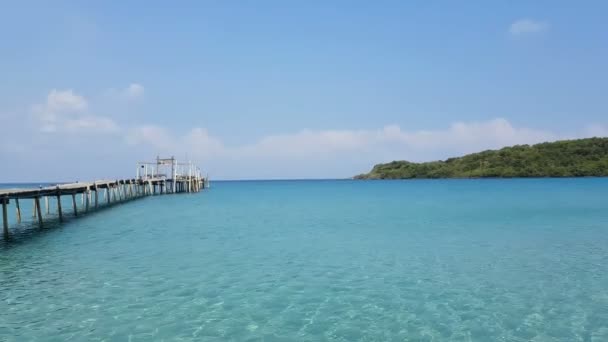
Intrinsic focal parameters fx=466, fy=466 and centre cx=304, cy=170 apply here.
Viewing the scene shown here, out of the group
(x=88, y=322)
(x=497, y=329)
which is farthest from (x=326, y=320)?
(x=88, y=322)

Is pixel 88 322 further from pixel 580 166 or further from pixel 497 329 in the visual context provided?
pixel 580 166

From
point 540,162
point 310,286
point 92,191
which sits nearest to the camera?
point 310,286

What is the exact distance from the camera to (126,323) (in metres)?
10.1

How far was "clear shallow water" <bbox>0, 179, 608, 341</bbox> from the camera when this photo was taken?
973 cm

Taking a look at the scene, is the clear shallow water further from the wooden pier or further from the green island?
the green island

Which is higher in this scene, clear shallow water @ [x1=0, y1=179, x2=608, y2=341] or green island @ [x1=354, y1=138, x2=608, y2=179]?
green island @ [x1=354, y1=138, x2=608, y2=179]

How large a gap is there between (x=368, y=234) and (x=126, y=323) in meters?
16.3

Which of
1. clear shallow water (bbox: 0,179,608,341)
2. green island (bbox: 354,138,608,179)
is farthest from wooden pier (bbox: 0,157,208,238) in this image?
green island (bbox: 354,138,608,179)

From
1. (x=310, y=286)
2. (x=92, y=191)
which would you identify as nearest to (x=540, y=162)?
(x=92, y=191)

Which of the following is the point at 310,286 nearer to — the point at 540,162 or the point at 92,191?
the point at 92,191

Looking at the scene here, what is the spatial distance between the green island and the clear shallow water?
130136 mm

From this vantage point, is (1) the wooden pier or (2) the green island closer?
(1) the wooden pier

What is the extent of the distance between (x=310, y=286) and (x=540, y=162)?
154m

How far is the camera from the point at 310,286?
13391 mm
